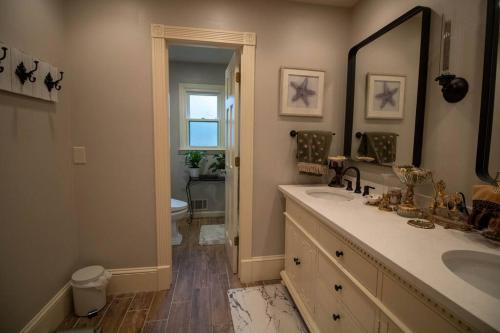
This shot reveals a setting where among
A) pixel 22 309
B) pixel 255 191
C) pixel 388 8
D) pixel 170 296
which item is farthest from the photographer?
pixel 255 191

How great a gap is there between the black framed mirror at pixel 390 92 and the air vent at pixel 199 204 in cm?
245

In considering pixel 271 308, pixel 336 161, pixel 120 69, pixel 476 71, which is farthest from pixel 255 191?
pixel 476 71

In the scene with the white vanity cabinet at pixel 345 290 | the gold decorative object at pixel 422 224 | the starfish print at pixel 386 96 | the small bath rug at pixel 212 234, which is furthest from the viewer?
the small bath rug at pixel 212 234

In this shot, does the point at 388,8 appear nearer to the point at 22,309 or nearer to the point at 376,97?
the point at 376,97

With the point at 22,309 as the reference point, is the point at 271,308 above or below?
below

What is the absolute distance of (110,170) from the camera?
6.10 ft

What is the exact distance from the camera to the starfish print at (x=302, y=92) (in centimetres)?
203

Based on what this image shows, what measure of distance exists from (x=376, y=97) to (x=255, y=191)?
1194 millimetres

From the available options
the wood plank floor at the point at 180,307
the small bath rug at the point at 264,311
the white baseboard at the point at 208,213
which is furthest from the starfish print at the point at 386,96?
the white baseboard at the point at 208,213

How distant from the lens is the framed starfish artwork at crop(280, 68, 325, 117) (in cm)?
201

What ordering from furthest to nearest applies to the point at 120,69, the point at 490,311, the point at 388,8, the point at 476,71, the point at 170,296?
1. the point at 170,296
2. the point at 120,69
3. the point at 388,8
4. the point at 476,71
5. the point at 490,311

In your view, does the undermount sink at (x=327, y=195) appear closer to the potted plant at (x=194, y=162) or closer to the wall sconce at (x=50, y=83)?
the wall sconce at (x=50, y=83)

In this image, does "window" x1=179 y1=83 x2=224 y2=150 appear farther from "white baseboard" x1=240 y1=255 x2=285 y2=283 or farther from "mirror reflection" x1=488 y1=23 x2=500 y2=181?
"mirror reflection" x1=488 y1=23 x2=500 y2=181

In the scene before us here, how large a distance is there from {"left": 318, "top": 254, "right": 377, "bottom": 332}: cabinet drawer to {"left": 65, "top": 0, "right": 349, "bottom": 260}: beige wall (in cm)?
86
